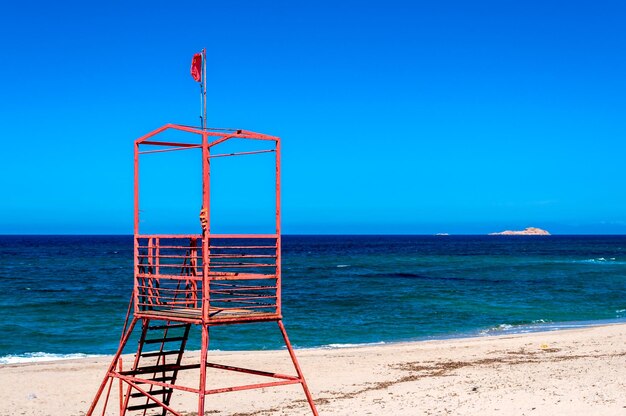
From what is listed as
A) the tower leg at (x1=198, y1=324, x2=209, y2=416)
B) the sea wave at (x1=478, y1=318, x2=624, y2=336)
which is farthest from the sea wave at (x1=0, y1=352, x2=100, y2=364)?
the tower leg at (x1=198, y1=324, x2=209, y2=416)

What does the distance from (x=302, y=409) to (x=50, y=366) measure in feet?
35.5

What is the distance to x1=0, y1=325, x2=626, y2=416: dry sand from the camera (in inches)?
547

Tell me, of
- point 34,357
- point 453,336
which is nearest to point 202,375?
point 34,357

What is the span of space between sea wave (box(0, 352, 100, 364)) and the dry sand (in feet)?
6.24

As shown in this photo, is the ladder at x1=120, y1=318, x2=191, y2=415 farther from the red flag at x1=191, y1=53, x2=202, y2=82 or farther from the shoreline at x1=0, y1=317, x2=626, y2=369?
the red flag at x1=191, y1=53, x2=202, y2=82

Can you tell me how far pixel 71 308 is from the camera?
4166cm

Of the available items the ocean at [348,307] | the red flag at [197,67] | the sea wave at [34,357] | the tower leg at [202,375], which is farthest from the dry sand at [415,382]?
the red flag at [197,67]

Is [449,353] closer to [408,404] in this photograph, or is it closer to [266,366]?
[266,366]

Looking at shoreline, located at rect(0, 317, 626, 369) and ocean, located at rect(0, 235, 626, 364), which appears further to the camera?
ocean, located at rect(0, 235, 626, 364)

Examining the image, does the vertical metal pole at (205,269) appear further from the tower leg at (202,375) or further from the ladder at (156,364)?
the ladder at (156,364)

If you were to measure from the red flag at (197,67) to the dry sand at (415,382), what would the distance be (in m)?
6.27

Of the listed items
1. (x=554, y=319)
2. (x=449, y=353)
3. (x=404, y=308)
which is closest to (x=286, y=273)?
(x=404, y=308)

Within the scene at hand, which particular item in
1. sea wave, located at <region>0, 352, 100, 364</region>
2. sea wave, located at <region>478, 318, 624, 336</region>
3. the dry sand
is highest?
the dry sand

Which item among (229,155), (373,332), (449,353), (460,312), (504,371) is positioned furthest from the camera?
(460,312)
